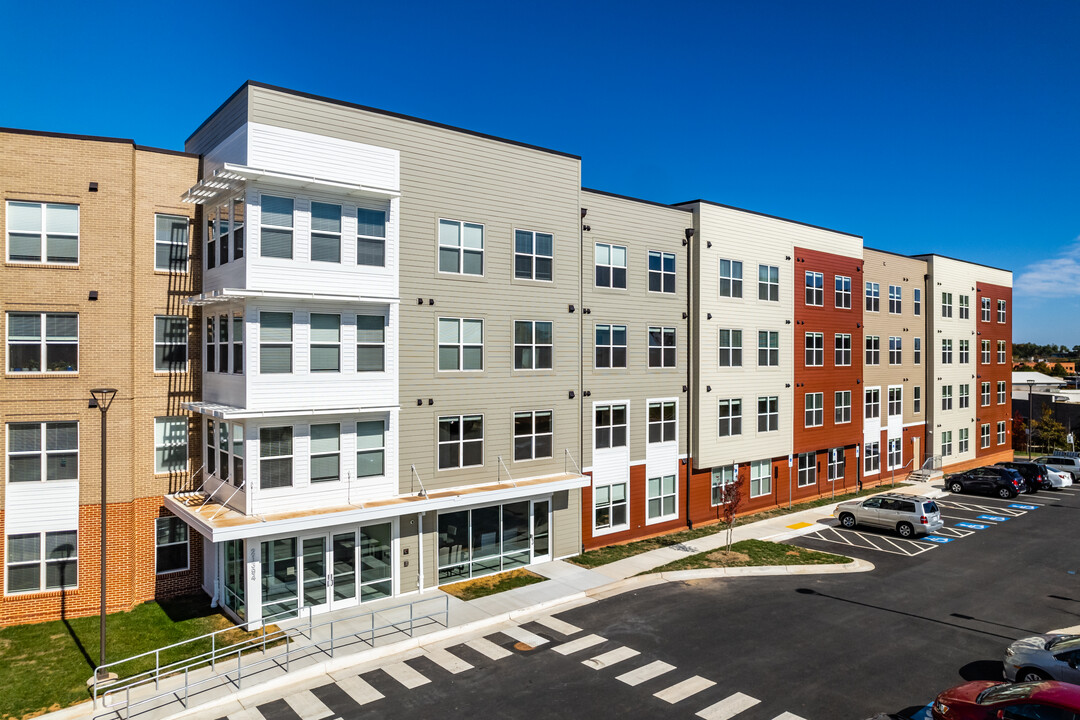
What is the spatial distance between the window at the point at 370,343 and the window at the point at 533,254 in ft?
18.2

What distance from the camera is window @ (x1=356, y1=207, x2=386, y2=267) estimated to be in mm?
19784

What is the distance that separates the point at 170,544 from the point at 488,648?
10.5 metres

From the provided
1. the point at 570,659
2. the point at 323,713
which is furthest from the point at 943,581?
the point at 323,713

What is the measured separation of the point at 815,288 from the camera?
35.2 m

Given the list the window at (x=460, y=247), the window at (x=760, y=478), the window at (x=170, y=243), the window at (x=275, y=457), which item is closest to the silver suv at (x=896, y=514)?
the window at (x=760, y=478)

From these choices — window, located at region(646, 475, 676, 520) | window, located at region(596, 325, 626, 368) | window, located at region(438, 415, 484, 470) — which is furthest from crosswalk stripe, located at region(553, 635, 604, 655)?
window, located at region(596, 325, 626, 368)

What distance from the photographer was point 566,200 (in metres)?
25.0

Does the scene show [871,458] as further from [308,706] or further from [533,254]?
[308,706]

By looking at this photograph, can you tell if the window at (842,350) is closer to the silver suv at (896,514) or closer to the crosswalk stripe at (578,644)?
the silver suv at (896,514)

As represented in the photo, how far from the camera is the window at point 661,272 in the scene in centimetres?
2834

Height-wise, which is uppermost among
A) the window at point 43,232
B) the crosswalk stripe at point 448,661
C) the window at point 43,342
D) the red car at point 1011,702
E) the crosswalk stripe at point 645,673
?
the window at point 43,232

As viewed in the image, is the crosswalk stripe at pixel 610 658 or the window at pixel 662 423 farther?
the window at pixel 662 423

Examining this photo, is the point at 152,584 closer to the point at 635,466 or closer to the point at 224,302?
the point at 224,302

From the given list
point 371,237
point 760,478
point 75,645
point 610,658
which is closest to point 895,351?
point 760,478
